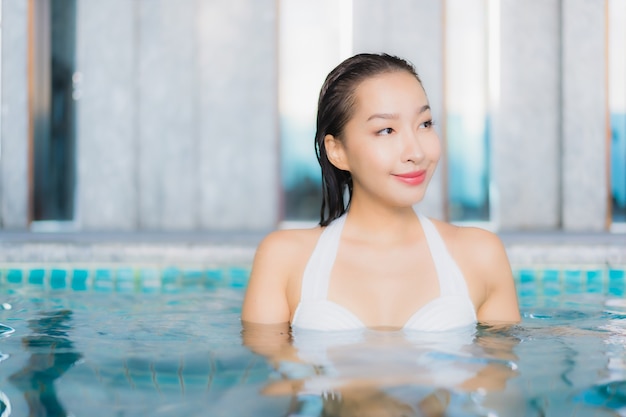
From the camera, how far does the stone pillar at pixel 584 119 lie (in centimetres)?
902

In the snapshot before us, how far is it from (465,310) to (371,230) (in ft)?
1.38

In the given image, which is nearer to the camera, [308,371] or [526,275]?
[308,371]

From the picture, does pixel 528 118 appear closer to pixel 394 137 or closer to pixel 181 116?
pixel 181 116

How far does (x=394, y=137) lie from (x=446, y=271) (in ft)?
1.66

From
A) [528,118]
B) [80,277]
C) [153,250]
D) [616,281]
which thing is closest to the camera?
[616,281]

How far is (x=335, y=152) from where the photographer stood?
254 centimetres

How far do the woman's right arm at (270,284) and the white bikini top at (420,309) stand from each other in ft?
0.22

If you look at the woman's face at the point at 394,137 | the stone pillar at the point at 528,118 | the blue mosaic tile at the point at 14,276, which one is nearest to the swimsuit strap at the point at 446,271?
the woman's face at the point at 394,137

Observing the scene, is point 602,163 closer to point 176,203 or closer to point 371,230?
point 176,203

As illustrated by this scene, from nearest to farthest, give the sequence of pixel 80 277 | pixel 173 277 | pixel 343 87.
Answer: pixel 343 87 → pixel 80 277 → pixel 173 277

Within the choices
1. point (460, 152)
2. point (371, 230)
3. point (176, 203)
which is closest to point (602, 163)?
point (460, 152)

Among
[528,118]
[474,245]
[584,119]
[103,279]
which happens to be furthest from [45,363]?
[584,119]

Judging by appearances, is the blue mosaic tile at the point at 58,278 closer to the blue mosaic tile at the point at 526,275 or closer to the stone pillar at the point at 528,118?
the blue mosaic tile at the point at 526,275

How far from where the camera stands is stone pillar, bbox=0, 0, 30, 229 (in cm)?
924
